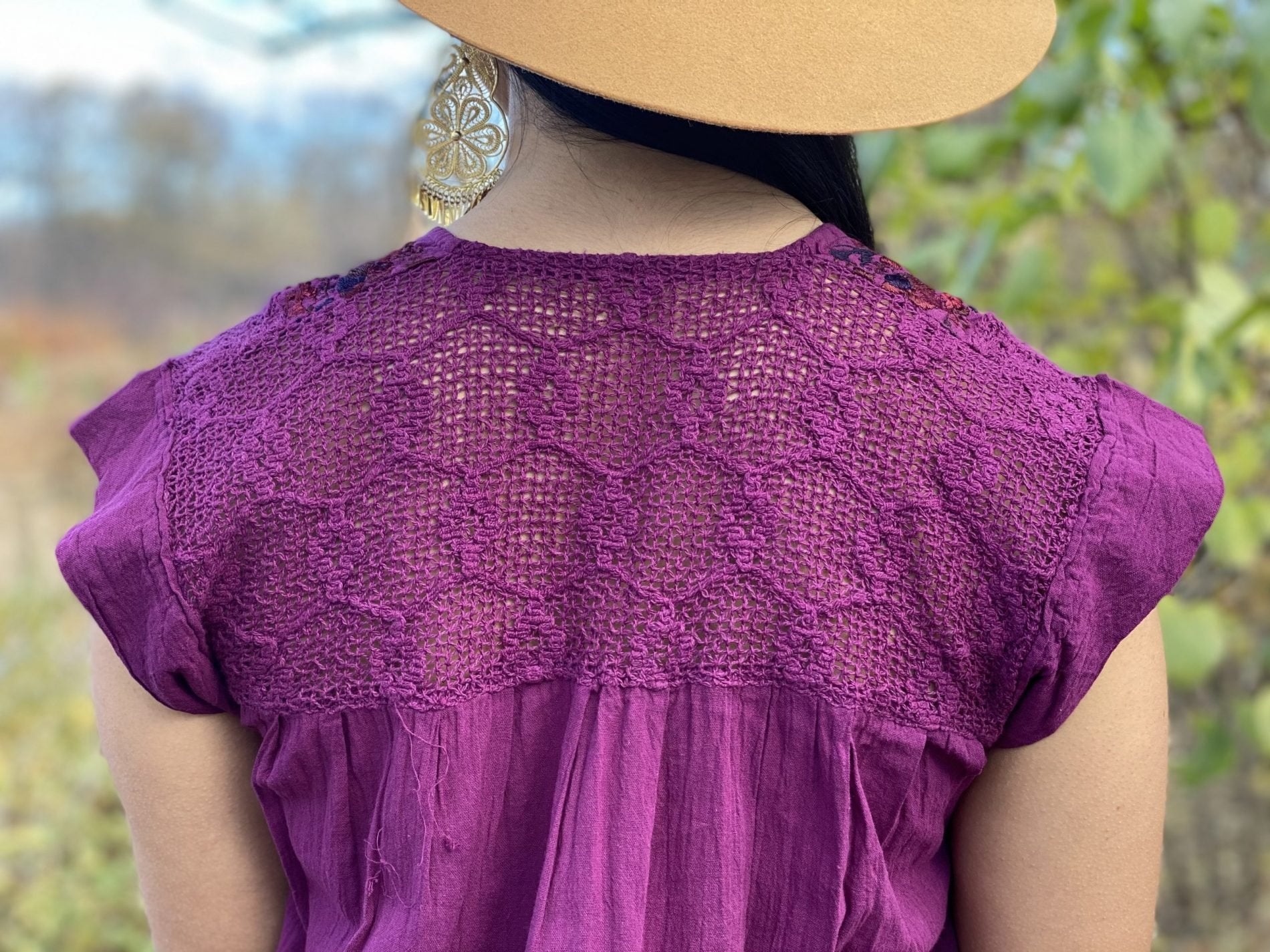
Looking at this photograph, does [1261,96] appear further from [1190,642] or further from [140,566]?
[140,566]

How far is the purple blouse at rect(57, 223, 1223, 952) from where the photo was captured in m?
0.92

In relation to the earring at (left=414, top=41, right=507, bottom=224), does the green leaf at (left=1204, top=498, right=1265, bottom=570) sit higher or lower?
lower

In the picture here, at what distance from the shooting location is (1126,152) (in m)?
1.74

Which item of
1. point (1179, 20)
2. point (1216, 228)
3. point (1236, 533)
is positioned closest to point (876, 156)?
point (1179, 20)

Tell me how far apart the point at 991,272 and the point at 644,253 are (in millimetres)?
2220

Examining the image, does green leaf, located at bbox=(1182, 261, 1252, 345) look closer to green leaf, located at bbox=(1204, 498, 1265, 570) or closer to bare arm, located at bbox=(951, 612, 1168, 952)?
green leaf, located at bbox=(1204, 498, 1265, 570)

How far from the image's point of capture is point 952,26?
918 mm

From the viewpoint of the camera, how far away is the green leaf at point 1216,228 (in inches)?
81.3

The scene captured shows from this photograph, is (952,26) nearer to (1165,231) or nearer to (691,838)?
(691,838)

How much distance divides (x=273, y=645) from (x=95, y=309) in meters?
7.46

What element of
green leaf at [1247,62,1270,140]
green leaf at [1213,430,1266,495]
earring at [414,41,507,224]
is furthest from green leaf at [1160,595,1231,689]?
earring at [414,41,507,224]

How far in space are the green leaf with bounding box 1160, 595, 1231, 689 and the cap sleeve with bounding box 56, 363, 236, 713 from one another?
1438 millimetres

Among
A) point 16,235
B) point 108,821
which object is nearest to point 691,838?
point 108,821

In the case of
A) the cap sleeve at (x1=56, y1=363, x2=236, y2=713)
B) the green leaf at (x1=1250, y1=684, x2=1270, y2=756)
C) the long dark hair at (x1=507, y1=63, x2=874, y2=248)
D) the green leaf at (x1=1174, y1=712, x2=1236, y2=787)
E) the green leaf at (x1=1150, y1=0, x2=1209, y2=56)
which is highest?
the green leaf at (x1=1150, y1=0, x2=1209, y2=56)
